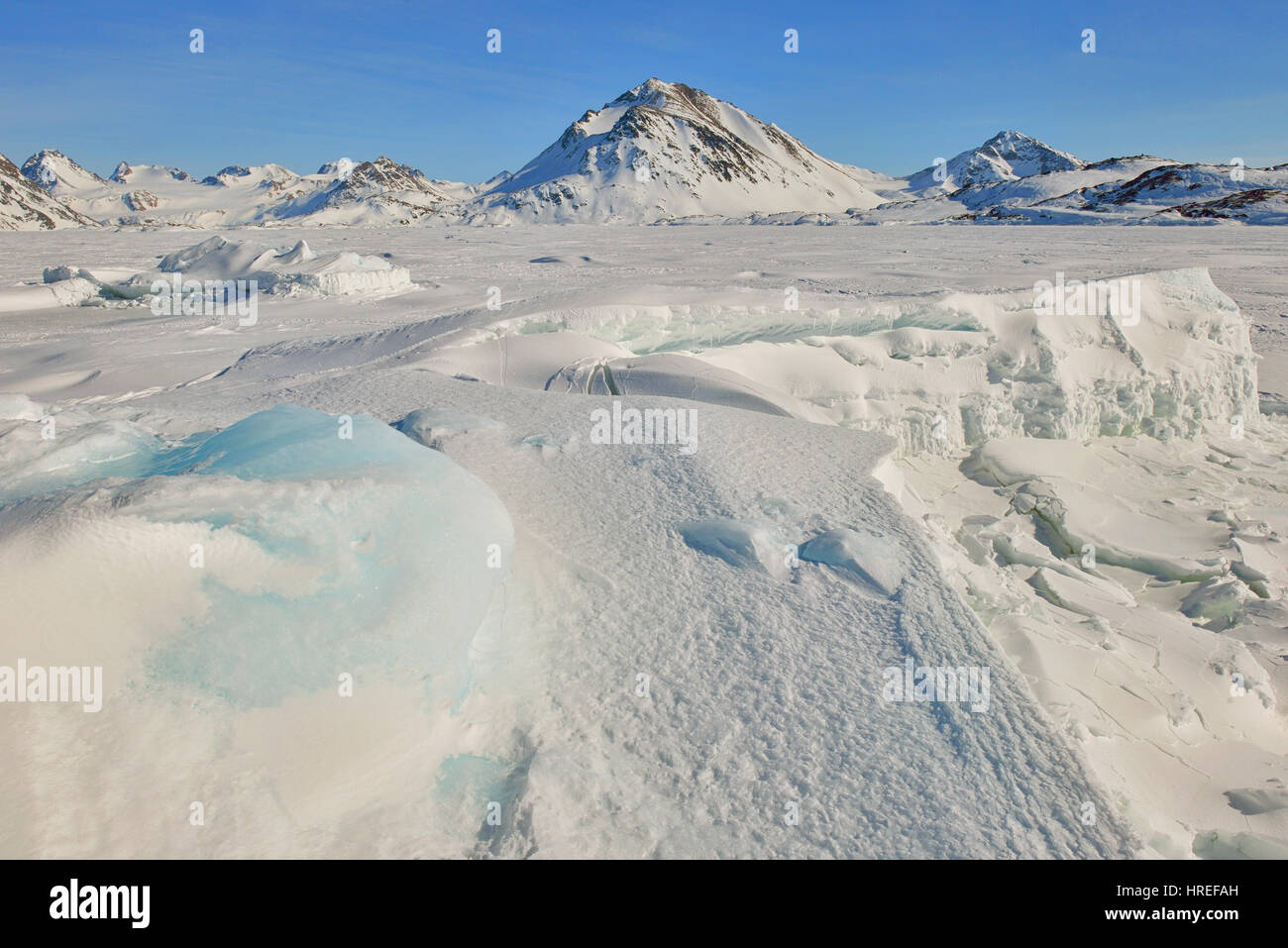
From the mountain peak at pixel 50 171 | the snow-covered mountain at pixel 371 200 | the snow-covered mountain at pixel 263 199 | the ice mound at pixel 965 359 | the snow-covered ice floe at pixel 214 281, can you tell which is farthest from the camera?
the mountain peak at pixel 50 171

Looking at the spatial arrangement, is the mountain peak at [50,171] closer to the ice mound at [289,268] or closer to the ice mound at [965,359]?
the ice mound at [289,268]

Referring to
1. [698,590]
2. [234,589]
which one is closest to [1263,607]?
[698,590]

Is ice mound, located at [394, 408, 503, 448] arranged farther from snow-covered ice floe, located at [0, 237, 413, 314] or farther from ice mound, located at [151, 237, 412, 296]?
ice mound, located at [151, 237, 412, 296]

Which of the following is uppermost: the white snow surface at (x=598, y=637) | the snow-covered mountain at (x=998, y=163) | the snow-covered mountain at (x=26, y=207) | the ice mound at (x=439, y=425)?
the snow-covered mountain at (x=998, y=163)

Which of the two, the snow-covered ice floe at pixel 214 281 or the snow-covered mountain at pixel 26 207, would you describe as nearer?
the snow-covered ice floe at pixel 214 281

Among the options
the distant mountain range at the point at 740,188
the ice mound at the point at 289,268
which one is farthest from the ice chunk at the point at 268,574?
the distant mountain range at the point at 740,188

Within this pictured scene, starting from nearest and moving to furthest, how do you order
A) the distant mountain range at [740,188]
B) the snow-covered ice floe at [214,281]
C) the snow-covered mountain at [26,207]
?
the snow-covered ice floe at [214,281] → the distant mountain range at [740,188] → the snow-covered mountain at [26,207]
